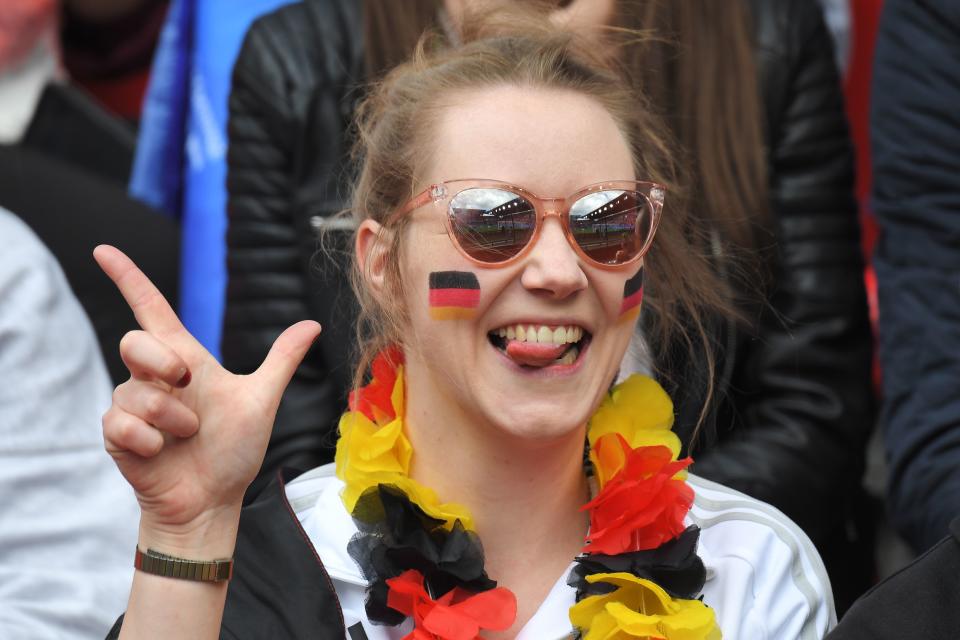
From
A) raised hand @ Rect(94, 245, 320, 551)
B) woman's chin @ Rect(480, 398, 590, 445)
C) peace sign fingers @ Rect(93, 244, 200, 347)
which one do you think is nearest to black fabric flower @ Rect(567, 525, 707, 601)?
woman's chin @ Rect(480, 398, 590, 445)

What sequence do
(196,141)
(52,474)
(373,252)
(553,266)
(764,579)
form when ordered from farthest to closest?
(196,141) < (52,474) < (373,252) < (764,579) < (553,266)

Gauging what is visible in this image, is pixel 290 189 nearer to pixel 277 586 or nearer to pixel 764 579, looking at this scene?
pixel 277 586

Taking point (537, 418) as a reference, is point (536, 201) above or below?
above

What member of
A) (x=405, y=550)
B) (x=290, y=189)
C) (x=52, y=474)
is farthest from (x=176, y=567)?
(x=290, y=189)

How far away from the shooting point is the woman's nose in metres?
1.89

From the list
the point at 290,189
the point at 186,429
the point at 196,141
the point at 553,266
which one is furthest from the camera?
the point at 196,141

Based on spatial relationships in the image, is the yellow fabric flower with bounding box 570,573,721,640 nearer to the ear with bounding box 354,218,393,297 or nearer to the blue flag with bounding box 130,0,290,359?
the ear with bounding box 354,218,393,297

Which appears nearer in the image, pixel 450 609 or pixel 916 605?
pixel 916 605

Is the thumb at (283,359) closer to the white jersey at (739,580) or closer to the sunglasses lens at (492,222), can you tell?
the sunglasses lens at (492,222)

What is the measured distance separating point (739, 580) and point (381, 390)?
2.05ft

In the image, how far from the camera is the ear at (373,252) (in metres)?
2.11

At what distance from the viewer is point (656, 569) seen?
1.99 metres

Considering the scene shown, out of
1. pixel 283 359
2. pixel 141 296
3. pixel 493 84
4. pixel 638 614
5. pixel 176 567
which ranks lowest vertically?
pixel 638 614

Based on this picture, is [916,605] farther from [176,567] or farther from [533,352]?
[176,567]
